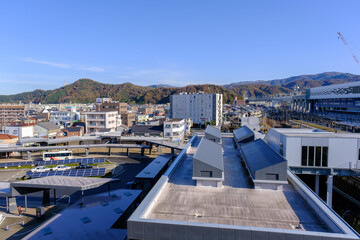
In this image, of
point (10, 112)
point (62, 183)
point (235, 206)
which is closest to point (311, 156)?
point (235, 206)

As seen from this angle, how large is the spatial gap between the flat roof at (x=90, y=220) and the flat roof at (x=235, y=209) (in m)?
2.93

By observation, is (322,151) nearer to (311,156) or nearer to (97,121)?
(311,156)

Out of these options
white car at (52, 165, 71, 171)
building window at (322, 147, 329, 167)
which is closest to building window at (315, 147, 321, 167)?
building window at (322, 147, 329, 167)

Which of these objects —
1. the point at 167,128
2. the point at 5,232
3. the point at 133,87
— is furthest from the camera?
the point at 133,87

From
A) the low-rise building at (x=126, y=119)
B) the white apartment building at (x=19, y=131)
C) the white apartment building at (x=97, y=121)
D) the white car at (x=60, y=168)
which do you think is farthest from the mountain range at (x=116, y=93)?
the white car at (x=60, y=168)

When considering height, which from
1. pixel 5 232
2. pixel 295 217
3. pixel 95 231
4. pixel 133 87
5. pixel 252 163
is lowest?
pixel 5 232

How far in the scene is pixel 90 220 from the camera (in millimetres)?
9211

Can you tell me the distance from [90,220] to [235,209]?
602 cm

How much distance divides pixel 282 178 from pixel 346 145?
22.3 feet

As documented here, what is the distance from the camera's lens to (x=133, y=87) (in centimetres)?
14912

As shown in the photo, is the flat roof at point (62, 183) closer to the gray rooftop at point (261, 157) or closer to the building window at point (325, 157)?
the gray rooftop at point (261, 157)

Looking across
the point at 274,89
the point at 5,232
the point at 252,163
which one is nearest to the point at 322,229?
the point at 252,163

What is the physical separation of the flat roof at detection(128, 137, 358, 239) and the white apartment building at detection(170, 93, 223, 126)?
138 feet

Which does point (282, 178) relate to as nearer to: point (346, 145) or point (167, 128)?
point (346, 145)
